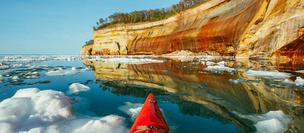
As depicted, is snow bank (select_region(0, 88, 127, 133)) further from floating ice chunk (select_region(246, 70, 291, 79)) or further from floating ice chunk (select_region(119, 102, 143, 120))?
floating ice chunk (select_region(246, 70, 291, 79))

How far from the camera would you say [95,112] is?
6043 mm

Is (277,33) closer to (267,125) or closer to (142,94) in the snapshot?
(142,94)

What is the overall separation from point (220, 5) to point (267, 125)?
1167 inches

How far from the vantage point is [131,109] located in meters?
6.12

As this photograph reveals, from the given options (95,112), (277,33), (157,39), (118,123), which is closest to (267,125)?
(118,123)

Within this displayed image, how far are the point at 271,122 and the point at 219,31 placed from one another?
25340 mm

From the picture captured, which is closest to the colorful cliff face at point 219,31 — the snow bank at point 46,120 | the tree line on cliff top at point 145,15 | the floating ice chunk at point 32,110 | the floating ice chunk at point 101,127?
the tree line on cliff top at point 145,15

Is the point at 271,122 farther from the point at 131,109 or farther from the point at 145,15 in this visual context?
the point at 145,15

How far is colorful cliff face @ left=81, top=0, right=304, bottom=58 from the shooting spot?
1691cm

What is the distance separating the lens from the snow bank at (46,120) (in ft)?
14.1

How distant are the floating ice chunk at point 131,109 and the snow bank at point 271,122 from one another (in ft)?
8.24

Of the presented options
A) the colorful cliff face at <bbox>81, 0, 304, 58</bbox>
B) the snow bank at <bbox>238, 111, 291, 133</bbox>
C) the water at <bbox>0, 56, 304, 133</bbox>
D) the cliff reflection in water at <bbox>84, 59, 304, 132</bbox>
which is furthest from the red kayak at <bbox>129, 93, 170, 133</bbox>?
the colorful cliff face at <bbox>81, 0, 304, 58</bbox>

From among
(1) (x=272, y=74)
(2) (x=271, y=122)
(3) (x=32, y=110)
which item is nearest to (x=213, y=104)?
(2) (x=271, y=122)

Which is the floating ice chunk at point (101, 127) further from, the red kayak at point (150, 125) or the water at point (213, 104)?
the red kayak at point (150, 125)
